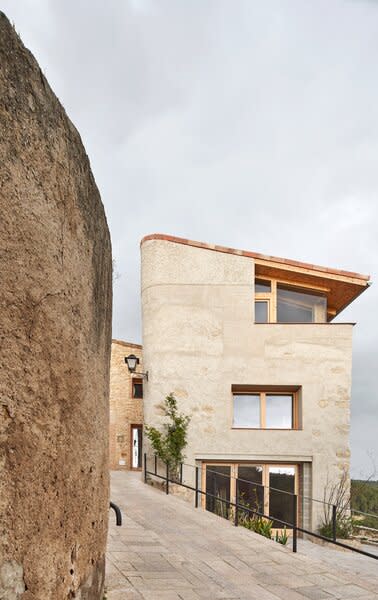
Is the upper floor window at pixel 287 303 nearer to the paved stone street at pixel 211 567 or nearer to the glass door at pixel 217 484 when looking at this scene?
the glass door at pixel 217 484

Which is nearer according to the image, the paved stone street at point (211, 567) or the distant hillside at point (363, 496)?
the paved stone street at point (211, 567)

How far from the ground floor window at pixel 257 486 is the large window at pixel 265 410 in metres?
0.92

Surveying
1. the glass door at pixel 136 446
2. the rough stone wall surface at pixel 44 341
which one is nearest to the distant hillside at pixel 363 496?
the glass door at pixel 136 446

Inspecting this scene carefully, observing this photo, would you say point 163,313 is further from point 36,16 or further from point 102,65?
point 36,16

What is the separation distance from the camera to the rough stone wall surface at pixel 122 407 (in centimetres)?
1733

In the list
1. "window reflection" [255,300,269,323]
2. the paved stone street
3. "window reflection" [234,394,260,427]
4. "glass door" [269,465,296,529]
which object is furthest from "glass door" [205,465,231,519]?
"window reflection" [255,300,269,323]

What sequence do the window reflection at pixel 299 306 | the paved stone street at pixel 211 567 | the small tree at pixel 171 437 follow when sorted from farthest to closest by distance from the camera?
the window reflection at pixel 299 306 < the small tree at pixel 171 437 < the paved stone street at pixel 211 567

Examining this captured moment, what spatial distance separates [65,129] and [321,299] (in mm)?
11862

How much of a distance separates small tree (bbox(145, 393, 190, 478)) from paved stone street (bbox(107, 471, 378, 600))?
11.1 ft

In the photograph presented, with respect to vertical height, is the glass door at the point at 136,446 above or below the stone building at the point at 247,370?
below

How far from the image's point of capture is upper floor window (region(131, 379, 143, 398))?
1812cm

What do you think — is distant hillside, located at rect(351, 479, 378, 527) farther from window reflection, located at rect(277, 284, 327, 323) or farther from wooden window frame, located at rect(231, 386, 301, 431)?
window reflection, located at rect(277, 284, 327, 323)

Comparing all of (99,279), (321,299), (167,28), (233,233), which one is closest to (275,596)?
(99,279)

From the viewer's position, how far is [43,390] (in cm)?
197
